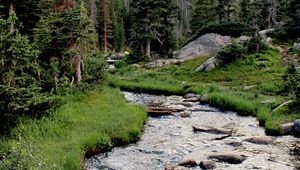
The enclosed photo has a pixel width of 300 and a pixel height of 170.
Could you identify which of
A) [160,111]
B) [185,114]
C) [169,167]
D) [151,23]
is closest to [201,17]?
[151,23]

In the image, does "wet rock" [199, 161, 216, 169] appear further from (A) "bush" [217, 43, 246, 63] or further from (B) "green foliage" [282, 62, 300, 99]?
(A) "bush" [217, 43, 246, 63]

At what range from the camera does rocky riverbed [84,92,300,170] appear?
47.0 feet

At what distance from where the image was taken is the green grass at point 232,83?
75.0ft

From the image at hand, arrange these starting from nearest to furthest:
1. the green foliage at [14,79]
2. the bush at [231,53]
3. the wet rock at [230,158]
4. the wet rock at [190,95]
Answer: the wet rock at [230,158], the green foliage at [14,79], the wet rock at [190,95], the bush at [231,53]

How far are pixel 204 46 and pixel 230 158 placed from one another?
113 ft

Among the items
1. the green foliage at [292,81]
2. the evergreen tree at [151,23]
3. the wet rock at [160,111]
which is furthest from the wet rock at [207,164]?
the evergreen tree at [151,23]

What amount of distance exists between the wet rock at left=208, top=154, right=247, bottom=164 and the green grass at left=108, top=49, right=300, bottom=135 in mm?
4331

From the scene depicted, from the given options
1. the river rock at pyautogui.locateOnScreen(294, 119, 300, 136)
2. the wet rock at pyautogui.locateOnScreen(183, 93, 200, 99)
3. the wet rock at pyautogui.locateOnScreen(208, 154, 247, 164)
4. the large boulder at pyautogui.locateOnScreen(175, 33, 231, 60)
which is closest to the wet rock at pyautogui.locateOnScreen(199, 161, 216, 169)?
the wet rock at pyautogui.locateOnScreen(208, 154, 247, 164)

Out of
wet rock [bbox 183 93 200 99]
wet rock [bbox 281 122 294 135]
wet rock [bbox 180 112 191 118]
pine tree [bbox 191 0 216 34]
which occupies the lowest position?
wet rock [bbox 180 112 191 118]

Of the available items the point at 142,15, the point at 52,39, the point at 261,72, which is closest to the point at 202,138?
the point at 52,39

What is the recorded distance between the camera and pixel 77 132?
16188 mm

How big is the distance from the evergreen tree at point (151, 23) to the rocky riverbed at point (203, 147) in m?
25.6

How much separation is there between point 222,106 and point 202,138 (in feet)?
24.4

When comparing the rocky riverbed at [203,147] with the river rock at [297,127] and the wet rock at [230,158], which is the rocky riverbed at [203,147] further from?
the river rock at [297,127]
